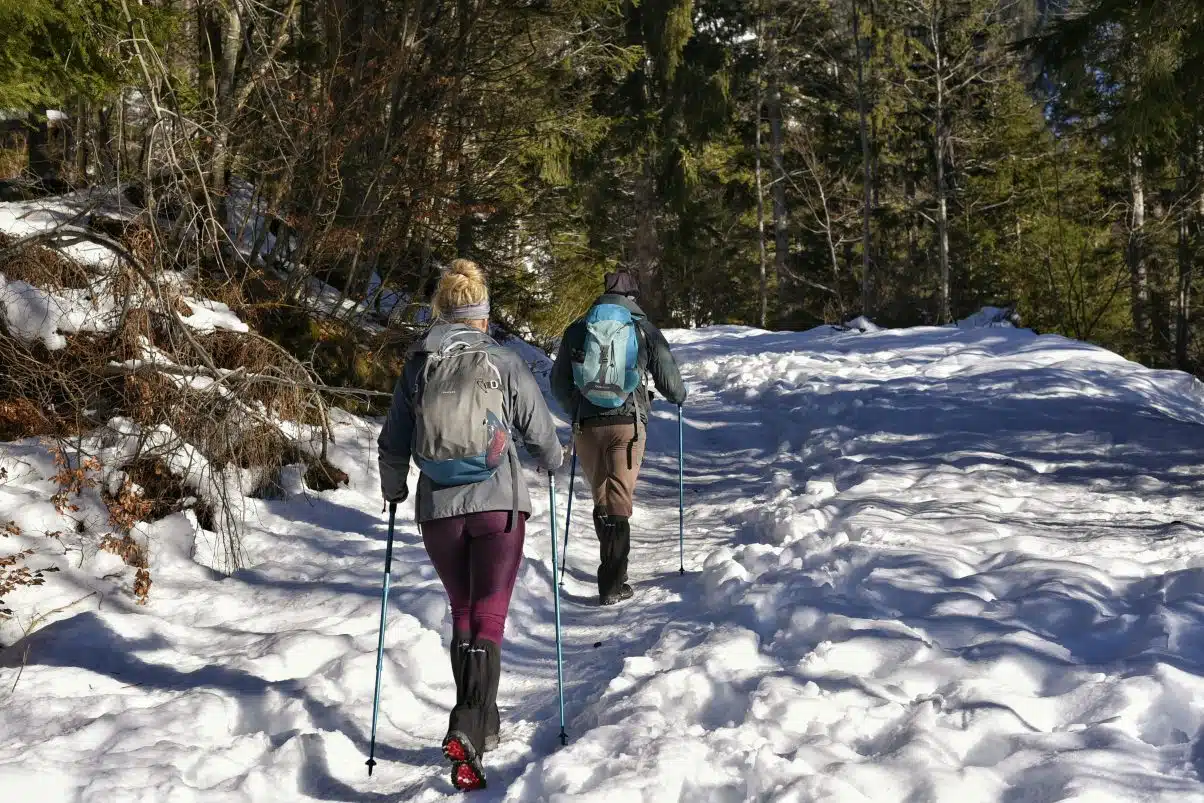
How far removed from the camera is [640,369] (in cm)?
680

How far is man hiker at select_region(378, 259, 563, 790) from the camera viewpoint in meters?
4.17

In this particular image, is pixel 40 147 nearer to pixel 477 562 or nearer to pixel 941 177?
pixel 477 562

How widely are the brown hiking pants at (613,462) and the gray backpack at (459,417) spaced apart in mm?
2525

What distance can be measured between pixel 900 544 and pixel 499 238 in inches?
325

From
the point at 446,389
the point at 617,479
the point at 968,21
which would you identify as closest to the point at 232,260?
the point at 617,479

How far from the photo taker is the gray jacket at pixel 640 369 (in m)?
6.75

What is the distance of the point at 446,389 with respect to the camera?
13.8 feet

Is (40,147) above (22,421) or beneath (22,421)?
above

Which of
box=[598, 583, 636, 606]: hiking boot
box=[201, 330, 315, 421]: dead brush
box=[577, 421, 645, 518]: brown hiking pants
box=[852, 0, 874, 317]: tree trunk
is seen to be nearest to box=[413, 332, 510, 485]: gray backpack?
box=[577, 421, 645, 518]: brown hiking pants

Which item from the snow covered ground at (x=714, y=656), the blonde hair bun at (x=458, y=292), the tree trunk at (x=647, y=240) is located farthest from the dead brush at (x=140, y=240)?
the tree trunk at (x=647, y=240)

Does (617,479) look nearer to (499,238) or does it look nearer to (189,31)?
(499,238)

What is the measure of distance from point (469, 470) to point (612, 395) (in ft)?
8.16

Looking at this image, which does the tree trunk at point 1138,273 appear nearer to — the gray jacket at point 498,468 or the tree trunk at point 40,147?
the tree trunk at point 40,147

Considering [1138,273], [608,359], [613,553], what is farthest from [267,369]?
[1138,273]
